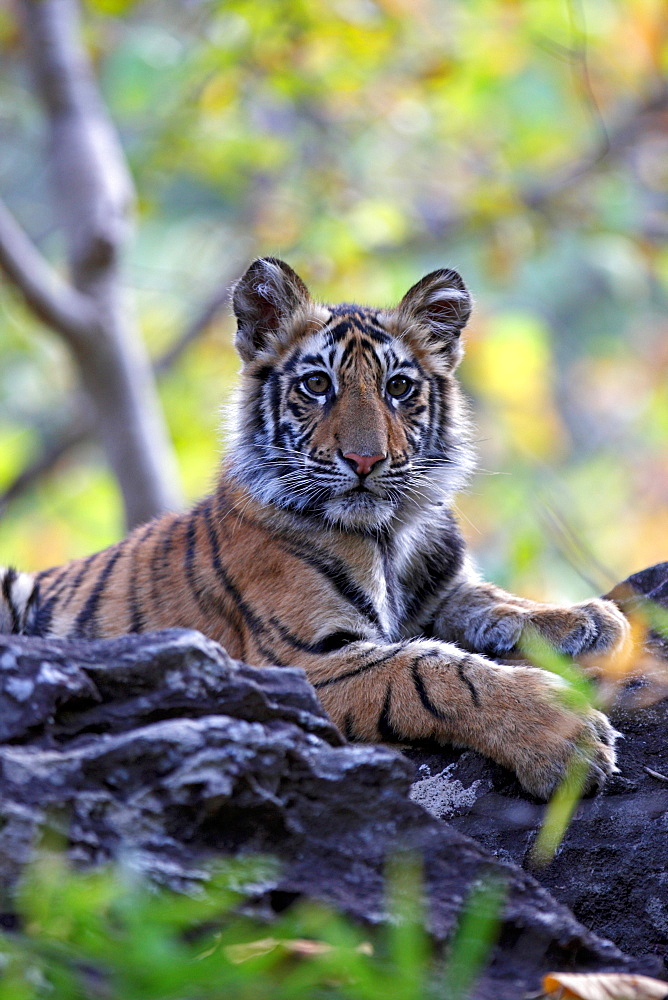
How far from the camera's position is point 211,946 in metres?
1.54

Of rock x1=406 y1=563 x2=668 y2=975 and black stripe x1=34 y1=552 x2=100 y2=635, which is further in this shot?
black stripe x1=34 y1=552 x2=100 y2=635

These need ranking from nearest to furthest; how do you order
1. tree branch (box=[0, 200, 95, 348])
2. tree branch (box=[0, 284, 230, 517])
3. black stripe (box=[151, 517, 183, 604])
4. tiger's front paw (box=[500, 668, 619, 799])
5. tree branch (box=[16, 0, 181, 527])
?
tiger's front paw (box=[500, 668, 619, 799]) → black stripe (box=[151, 517, 183, 604]) → tree branch (box=[0, 200, 95, 348]) → tree branch (box=[16, 0, 181, 527]) → tree branch (box=[0, 284, 230, 517])

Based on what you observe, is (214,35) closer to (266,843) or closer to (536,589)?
(536,589)

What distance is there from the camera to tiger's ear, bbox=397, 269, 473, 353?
12.3ft

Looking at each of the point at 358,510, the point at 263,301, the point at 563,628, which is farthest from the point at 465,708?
the point at 263,301

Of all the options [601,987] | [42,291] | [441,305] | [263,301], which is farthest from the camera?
[42,291]

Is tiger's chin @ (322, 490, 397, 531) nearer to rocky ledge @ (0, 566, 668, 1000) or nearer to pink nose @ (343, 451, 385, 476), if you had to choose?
pink nose @ (343, 451, 385, 476)

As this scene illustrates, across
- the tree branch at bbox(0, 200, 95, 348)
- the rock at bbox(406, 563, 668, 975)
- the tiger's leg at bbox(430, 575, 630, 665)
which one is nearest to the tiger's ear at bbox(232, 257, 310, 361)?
the tiger's leg at bbox(430, 575, 630, 665)

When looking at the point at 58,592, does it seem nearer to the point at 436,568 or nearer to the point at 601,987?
the point at 436,568

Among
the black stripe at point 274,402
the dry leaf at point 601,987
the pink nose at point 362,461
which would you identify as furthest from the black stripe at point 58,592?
the dry leaf at point 601,987

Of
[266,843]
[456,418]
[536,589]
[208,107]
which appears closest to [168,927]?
[266,843]

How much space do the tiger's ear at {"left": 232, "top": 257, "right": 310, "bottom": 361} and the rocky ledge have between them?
181cm

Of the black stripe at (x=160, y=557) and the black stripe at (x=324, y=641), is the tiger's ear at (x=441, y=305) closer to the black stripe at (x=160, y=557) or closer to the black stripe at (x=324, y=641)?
the black stripe at (x=160, y=557)

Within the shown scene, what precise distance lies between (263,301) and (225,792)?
2.22 metres
